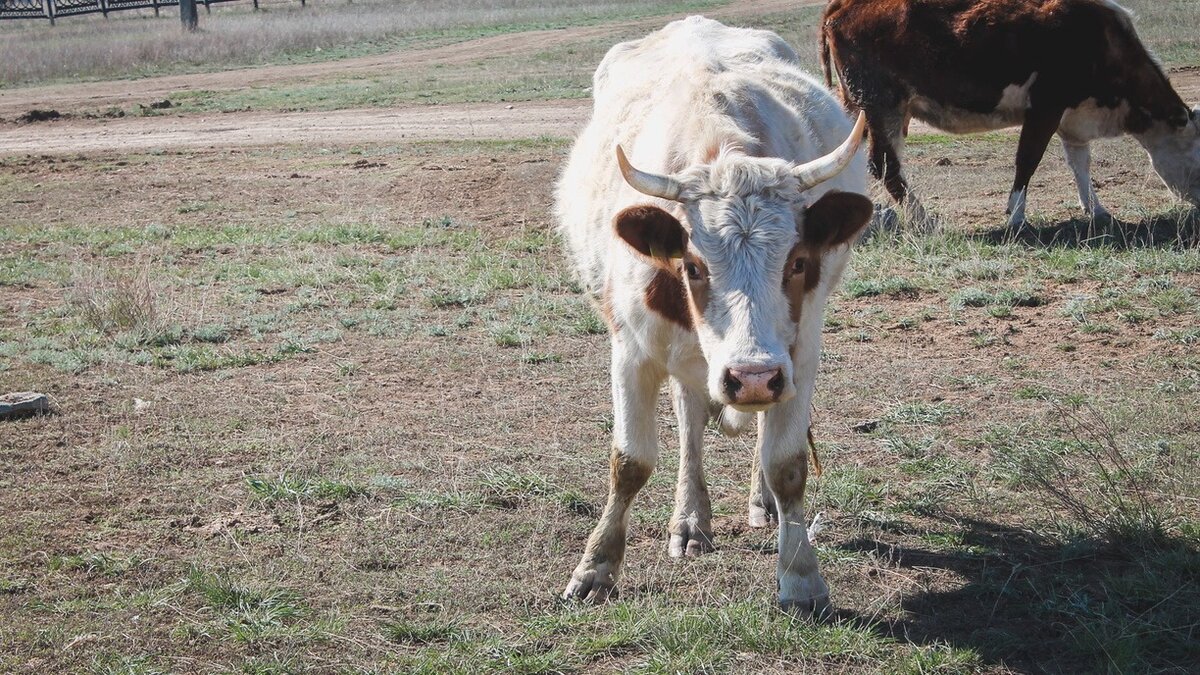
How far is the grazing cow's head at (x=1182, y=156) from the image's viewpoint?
11938 millimetres

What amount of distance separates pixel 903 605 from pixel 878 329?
13.8 ft

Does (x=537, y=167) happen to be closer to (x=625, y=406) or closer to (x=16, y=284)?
(x=16, y=284)

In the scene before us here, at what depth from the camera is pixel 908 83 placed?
480 inches

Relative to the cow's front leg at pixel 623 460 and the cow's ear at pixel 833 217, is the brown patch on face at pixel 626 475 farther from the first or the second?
the cow's ear at pixel 833 217

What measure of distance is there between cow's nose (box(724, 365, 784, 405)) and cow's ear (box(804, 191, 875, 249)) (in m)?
0.72

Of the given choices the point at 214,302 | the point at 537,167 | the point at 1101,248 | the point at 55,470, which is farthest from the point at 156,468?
the point at 537,167

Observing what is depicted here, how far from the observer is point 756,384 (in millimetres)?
4375

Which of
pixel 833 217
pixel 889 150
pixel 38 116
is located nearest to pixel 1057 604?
pixel 833 217

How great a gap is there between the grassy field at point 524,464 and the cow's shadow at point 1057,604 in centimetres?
1

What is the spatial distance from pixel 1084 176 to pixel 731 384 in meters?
8.84

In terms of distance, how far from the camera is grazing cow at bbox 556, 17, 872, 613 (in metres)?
4.65

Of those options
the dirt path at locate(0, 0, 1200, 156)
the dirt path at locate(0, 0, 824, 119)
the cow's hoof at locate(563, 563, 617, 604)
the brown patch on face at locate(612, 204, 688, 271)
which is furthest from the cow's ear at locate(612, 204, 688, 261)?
the dirt path at locate(0, 0, 824, 119)

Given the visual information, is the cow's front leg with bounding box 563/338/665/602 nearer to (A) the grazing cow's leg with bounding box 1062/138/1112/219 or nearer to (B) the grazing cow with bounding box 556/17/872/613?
(B) the grazing cow with bounding box 556/17/872/613

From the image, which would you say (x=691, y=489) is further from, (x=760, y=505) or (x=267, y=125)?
(x=267, y=125)
